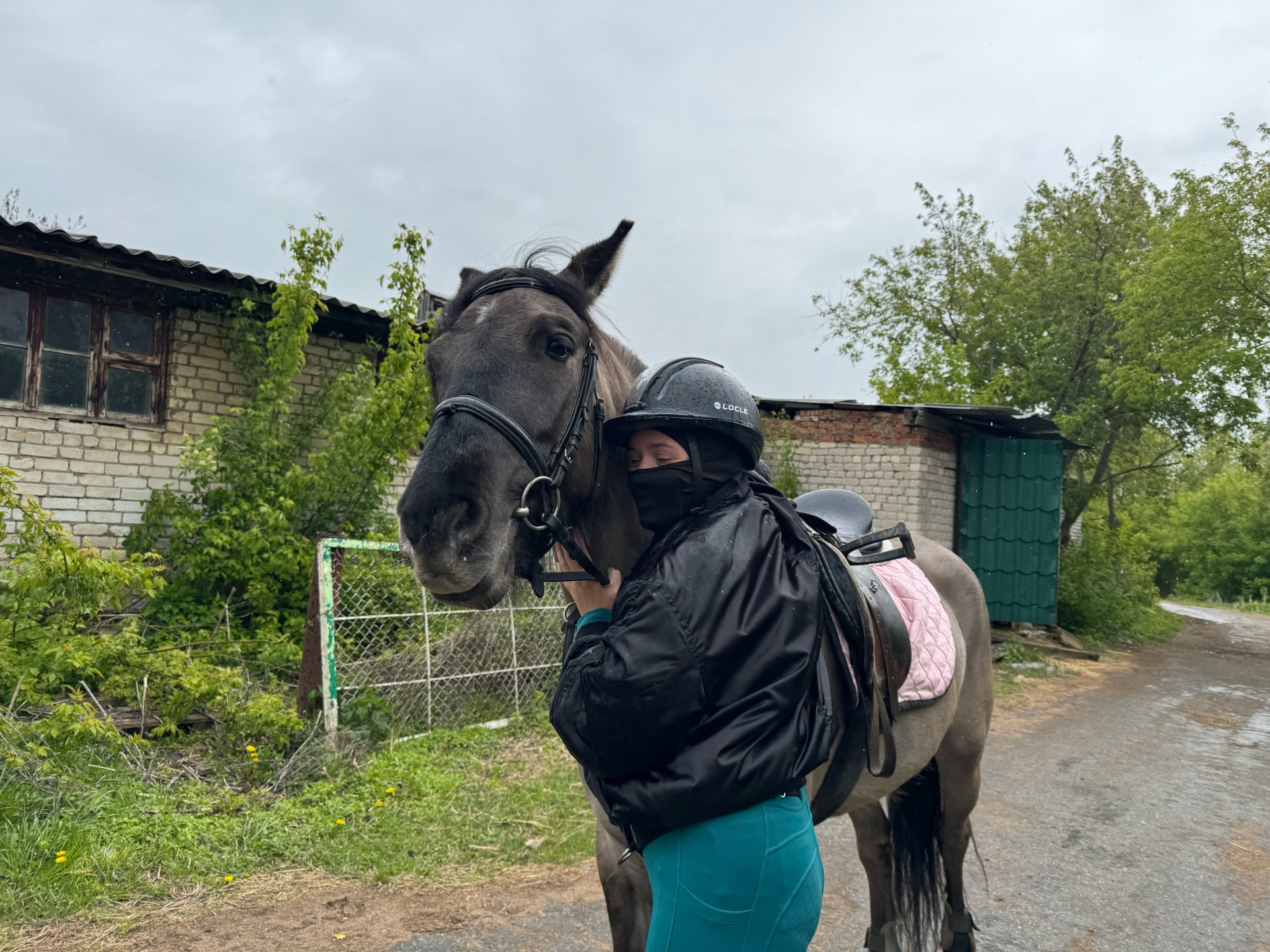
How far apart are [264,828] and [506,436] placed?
11.0 ft

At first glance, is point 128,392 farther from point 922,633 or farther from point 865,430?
point 865,430

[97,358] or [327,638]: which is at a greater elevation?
[97,358]

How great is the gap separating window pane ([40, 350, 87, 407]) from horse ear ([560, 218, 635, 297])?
7062 millimetres

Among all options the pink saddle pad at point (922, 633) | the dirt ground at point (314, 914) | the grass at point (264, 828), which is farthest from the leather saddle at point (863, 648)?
the grass at point (264, 828)

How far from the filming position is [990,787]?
537cm

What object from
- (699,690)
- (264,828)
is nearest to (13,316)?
(264,828)

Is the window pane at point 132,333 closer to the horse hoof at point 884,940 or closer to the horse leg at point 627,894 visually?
the horse leg at point 627,894

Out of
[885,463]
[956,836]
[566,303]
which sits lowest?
[956,836]

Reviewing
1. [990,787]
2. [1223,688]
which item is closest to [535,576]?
[990,787]

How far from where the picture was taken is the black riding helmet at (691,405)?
152cm

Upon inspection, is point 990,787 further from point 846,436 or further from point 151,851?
point 846,436

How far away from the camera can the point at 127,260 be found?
22.0ft

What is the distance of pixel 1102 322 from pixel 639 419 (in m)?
17.7

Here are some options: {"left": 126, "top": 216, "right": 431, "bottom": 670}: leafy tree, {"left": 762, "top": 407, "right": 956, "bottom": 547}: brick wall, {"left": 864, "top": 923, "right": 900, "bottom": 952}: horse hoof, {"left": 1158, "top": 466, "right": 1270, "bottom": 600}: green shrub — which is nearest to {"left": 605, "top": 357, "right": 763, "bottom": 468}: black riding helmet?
{"left": 864, "top": 923, "right": 900, "bottom": 952}: horse hoof
